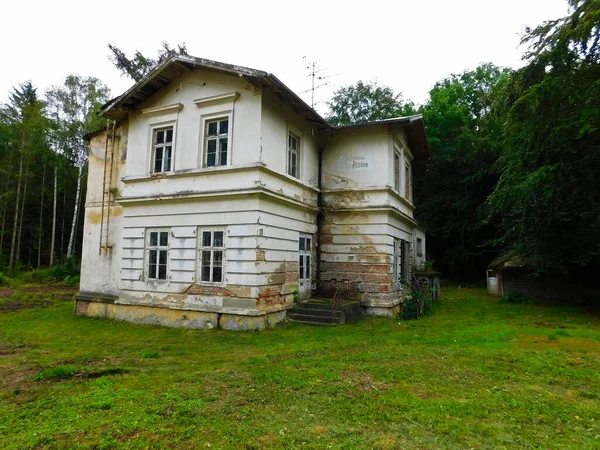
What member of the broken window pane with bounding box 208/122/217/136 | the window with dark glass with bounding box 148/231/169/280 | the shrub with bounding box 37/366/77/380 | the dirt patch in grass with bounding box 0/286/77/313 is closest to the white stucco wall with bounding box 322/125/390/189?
the broken window pane with bounding box 208/122/217/136

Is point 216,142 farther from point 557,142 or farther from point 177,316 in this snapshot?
point 557,142

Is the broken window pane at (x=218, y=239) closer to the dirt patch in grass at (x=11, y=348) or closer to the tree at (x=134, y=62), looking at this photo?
the dirt patch in grass at (x=11, y=348)

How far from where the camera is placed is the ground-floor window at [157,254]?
1095 centimetres

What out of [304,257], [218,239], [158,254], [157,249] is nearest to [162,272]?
[158,254]

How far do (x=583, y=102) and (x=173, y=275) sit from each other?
13673 millimetres

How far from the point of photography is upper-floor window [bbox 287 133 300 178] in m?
11.7

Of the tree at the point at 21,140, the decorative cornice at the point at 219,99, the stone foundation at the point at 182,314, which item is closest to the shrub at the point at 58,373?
the stone foundation at the point at 182,314

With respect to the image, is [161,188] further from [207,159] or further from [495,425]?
[495,425]

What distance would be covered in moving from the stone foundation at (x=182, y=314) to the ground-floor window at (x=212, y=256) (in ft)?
2.78

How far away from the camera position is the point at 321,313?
415 inches

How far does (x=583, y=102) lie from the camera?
458 inches

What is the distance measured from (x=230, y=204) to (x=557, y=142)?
35.9ft

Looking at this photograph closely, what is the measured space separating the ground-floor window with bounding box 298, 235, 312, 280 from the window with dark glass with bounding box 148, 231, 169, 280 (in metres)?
4.04

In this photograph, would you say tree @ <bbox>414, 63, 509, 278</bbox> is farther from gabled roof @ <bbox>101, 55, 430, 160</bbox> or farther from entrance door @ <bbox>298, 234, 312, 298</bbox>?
entrance door @ <bbox>298, 234, 312, 298</bbox>
